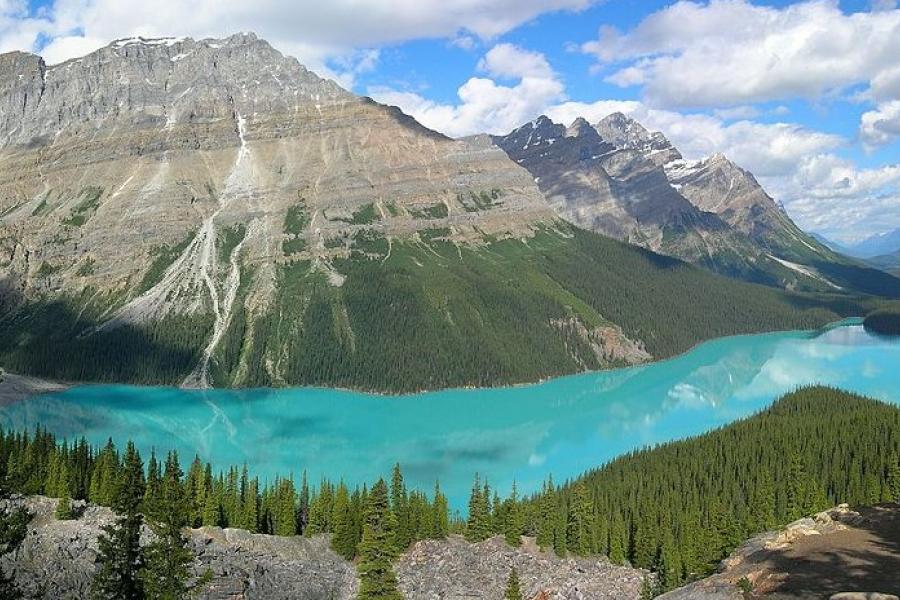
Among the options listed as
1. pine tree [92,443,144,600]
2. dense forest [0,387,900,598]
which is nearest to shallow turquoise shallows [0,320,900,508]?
dense forest [0,387,900,598]

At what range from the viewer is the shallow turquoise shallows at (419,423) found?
12388cm

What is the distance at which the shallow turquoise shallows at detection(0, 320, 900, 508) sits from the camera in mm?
123875

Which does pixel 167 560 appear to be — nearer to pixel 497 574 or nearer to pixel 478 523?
pixel 497 574

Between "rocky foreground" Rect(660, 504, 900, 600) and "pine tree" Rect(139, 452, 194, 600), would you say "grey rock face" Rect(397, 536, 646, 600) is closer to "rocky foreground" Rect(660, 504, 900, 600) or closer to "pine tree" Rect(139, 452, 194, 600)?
"pine tree" Rect(139, 452, 194, 600)

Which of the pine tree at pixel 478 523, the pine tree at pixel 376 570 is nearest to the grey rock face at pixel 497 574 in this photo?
the pine tree at pixel 478 523

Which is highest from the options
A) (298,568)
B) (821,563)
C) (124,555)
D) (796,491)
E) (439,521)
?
(124,555)

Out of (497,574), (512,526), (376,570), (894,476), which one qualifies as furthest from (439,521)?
(894,476)

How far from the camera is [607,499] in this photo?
284 feet

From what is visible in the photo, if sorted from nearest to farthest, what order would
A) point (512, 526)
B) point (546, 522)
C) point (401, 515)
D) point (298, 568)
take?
point (298, 568), point (401, 515), point (512, 526), point (546, 522)

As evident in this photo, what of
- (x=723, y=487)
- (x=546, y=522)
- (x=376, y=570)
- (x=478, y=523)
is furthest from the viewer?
(x=723, y=487)

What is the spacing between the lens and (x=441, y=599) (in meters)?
56.8

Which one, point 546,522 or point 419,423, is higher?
point 419,423

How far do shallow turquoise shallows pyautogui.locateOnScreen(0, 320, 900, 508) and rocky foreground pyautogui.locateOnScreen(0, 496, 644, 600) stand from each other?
36.0m

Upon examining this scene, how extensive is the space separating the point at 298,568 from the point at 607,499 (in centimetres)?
3771
